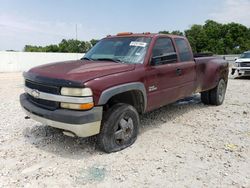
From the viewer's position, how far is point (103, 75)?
3.98 m

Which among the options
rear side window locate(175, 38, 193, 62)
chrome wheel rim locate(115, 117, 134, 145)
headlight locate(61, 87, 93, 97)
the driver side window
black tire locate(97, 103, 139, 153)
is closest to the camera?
headlight locate(61, 87, 93, 97)

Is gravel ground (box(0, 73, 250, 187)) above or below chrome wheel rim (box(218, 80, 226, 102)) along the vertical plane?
below

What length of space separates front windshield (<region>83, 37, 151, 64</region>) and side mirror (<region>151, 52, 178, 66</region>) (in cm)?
23

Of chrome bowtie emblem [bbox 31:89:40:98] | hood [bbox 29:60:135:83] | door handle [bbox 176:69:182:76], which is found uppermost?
hood [bbox 29:60:135:83]

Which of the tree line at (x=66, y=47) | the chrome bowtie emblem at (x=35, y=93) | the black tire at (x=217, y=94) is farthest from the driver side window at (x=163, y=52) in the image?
the tree line at (x=66, y=47)

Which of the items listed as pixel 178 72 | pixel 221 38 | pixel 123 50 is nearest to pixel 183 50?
pixel 178 72

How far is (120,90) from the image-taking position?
13.6 ft

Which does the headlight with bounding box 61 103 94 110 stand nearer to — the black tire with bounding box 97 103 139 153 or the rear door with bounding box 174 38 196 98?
the black tire with bounding box 97 103 139 153

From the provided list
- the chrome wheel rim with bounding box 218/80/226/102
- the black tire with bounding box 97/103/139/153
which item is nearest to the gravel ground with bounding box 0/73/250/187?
the black tire with bounding box 97/103/139/153

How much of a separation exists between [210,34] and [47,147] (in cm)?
4761

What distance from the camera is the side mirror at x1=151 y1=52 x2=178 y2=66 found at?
16.0ft

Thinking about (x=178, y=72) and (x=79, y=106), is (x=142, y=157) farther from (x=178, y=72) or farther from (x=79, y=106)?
(x=178, y=72)

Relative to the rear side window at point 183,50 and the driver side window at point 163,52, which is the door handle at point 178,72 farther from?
the rear side window at point 183,50

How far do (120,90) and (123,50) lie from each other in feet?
3.85
